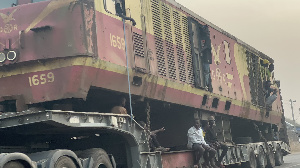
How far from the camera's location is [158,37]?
10.3 meters

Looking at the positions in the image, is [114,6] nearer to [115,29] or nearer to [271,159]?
[115,29]

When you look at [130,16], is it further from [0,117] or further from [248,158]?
[248,158]

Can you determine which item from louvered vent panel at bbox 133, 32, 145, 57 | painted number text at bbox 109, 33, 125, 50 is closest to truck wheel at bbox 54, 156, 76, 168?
painted number text at bbox 109, 33, 125, 50

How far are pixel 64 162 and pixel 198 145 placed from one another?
5.74 metres

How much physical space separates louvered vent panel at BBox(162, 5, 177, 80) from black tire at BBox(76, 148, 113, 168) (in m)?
3.79

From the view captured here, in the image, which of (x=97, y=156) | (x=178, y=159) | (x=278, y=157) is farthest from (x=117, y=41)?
(x=278, y=157)

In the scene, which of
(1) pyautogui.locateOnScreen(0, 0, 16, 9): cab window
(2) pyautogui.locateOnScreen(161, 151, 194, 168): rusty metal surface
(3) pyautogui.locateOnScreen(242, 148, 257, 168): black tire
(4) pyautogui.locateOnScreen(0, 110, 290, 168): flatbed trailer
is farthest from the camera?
(3) pyautogui.locateOnScreen(242, 148, 257, 168): black tire

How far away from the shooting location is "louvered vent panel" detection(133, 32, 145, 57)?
9142 millimetres

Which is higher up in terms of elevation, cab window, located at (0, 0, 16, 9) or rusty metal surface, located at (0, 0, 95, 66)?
cab window, located at (0, 0, 16, 9)

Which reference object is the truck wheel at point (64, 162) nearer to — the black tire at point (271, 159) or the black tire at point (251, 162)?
the black tire at point (251, 162)

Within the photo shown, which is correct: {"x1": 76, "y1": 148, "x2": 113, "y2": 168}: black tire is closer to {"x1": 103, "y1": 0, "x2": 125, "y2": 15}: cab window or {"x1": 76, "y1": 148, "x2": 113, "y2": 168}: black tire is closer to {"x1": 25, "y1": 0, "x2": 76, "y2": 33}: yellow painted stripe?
{"x1": 25, "y1": 0, "x2": 76, "y2": 33}: yellow painted stripe

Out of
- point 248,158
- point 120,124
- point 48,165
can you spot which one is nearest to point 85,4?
point 120,124

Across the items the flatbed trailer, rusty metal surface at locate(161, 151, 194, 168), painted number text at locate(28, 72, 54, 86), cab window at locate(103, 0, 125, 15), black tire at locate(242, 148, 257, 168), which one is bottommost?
black tire at locate(242, 148, 257, 168)

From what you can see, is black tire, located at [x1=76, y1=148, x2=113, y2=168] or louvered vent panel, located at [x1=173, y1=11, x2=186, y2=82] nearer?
black tire, located at [x1=76, y1=148, x2=113, y2=168]
